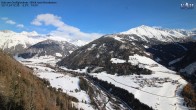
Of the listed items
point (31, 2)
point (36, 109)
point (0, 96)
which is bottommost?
point (36, 109)

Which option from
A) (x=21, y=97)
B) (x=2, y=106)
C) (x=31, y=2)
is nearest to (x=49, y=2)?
(x=31, y=2)

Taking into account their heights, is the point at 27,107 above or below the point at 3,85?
below

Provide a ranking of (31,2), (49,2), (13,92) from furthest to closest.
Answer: (13,92), (49,2), (31,2)

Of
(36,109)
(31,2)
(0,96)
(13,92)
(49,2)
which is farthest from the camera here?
(36,109)

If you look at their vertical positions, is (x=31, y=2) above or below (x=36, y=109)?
above

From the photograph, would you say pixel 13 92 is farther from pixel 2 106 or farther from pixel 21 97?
pixel 2 106

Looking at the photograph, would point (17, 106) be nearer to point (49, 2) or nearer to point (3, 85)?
point (3, 85)

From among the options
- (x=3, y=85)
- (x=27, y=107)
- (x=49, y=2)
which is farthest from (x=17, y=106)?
(x=49, y=2)

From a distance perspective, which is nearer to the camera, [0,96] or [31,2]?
[31,2]

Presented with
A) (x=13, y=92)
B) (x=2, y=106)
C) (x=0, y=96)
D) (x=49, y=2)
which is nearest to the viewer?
(x=49, y=2)
